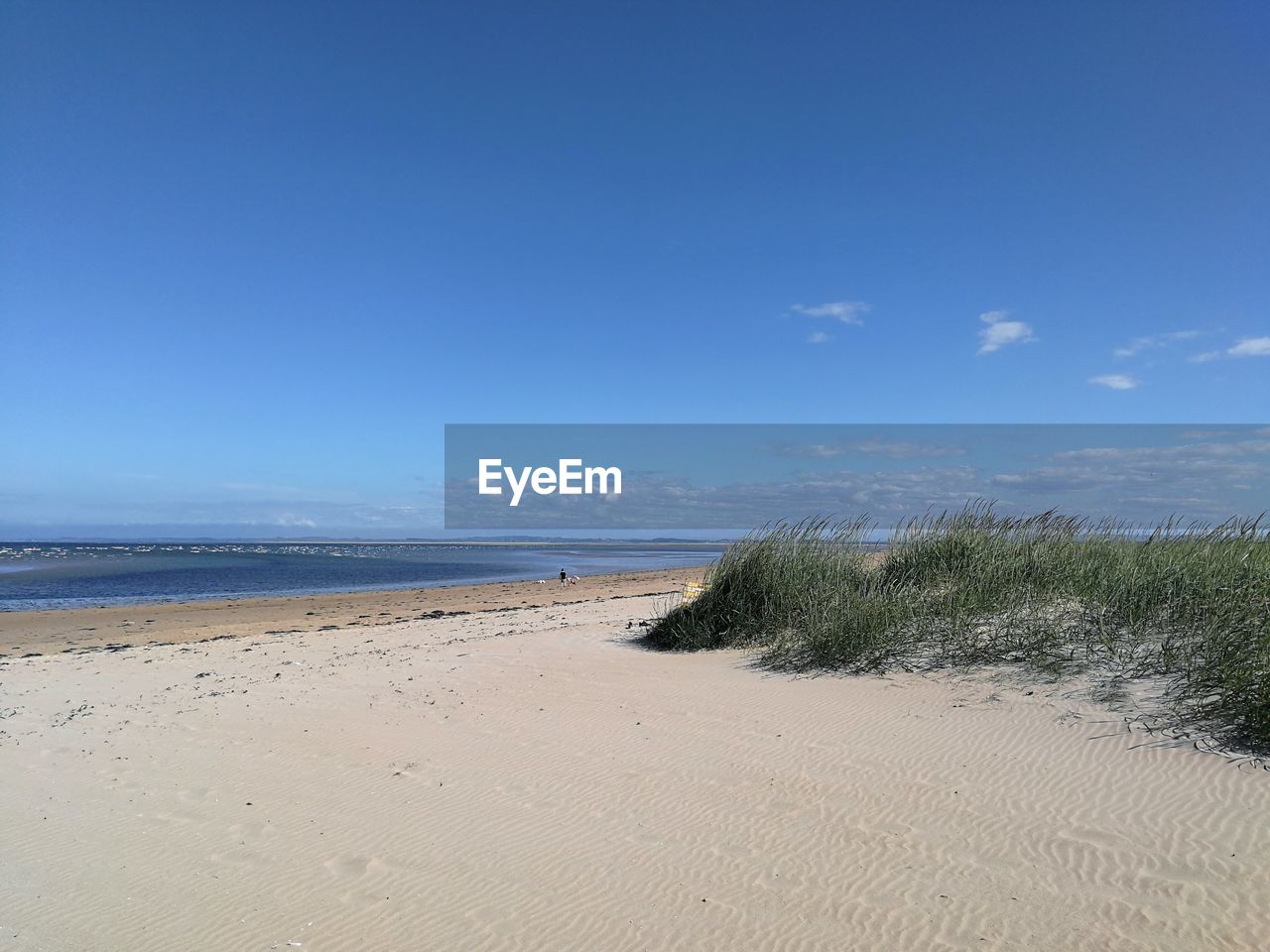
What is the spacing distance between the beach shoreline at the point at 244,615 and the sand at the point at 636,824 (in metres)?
10.7

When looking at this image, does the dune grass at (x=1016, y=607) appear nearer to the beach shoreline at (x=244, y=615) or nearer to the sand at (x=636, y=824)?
the sand at (x=636, y=824)

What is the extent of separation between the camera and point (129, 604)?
87.6 ft

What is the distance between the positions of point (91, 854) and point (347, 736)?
2589 mm

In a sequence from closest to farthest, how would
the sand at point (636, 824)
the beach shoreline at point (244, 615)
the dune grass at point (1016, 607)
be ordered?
the sand at point (636, 824) → the dune grass at point (1016, 607) → the beach shoreline at point (244, 615)

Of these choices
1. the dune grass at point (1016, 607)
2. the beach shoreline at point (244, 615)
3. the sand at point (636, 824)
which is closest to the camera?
the sand at point (636, 824)

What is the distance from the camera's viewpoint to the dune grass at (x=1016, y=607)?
6.81 meters

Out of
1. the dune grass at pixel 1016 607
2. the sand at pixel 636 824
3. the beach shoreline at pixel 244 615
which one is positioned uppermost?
the dune grass at pixel 1016 607

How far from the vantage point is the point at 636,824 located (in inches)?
203

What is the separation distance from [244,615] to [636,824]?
72.3ft

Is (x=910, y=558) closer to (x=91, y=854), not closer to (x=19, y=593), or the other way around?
(x=91, y=854)

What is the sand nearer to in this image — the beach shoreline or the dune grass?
the dune grass

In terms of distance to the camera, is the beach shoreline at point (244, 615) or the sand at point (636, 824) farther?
the beach shoreline at point (244, 615)

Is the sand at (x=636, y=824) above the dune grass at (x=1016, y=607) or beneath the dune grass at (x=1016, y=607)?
beneath

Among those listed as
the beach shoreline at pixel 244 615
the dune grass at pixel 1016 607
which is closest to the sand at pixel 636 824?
the dune grass at pixel 1016 607
